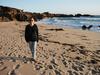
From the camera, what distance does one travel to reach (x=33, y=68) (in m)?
7.59

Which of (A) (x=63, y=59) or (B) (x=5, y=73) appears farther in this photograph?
(A) (x=63, y=59)

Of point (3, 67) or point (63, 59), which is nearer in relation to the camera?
point (3, 67)

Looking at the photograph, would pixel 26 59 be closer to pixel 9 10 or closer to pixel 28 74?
pixel 28 74

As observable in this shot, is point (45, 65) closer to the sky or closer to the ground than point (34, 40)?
closer to the ground

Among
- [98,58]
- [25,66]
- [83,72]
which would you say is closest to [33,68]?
[25,66]

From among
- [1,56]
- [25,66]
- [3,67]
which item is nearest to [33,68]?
[25,66]

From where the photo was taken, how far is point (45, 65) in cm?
814

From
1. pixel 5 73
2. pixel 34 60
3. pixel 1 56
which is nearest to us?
pixel 5 73

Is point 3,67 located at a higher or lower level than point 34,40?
lower

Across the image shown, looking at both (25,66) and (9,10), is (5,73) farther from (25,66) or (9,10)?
(9,10)

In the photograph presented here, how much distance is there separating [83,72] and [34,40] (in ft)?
6.74

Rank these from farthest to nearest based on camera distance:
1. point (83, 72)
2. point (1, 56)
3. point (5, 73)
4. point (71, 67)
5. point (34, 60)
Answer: point (1, 56)
point (34, 60)
point (71, 67)
point (83, 72)
point (5, 73)

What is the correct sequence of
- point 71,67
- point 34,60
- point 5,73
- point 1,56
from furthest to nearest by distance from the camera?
point 1,56 → point 34,60 → point 71,67 → point 5,73

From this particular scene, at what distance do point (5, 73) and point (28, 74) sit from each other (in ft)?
2.12
